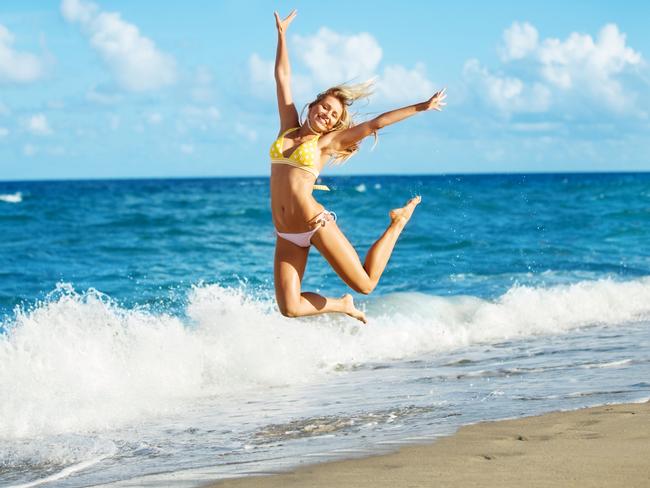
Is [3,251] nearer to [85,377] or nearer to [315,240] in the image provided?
[85,377]

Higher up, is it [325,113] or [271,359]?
[325,113]

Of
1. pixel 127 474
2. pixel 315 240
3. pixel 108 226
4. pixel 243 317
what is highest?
pixel 108 226

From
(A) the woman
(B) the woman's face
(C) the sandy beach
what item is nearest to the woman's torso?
(A) the woman

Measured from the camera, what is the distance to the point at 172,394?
8578mm

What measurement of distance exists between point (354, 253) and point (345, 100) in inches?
48.2

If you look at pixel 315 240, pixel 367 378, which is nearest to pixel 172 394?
pixel 367 378

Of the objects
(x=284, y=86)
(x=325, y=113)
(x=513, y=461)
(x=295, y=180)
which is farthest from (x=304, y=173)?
(x=513, y=461)

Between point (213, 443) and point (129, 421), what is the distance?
130 cm

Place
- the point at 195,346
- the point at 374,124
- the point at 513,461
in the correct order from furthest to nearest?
the point at 195,346 < the point at 374,124 < the point at 513,461

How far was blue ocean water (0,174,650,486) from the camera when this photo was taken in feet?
20.4

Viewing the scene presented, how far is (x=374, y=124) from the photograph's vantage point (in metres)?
6.70

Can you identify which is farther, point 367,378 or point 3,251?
point 3,251

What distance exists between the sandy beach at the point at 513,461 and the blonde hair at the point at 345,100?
238 centimetres

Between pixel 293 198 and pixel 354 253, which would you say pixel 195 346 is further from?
pixel 293 198
